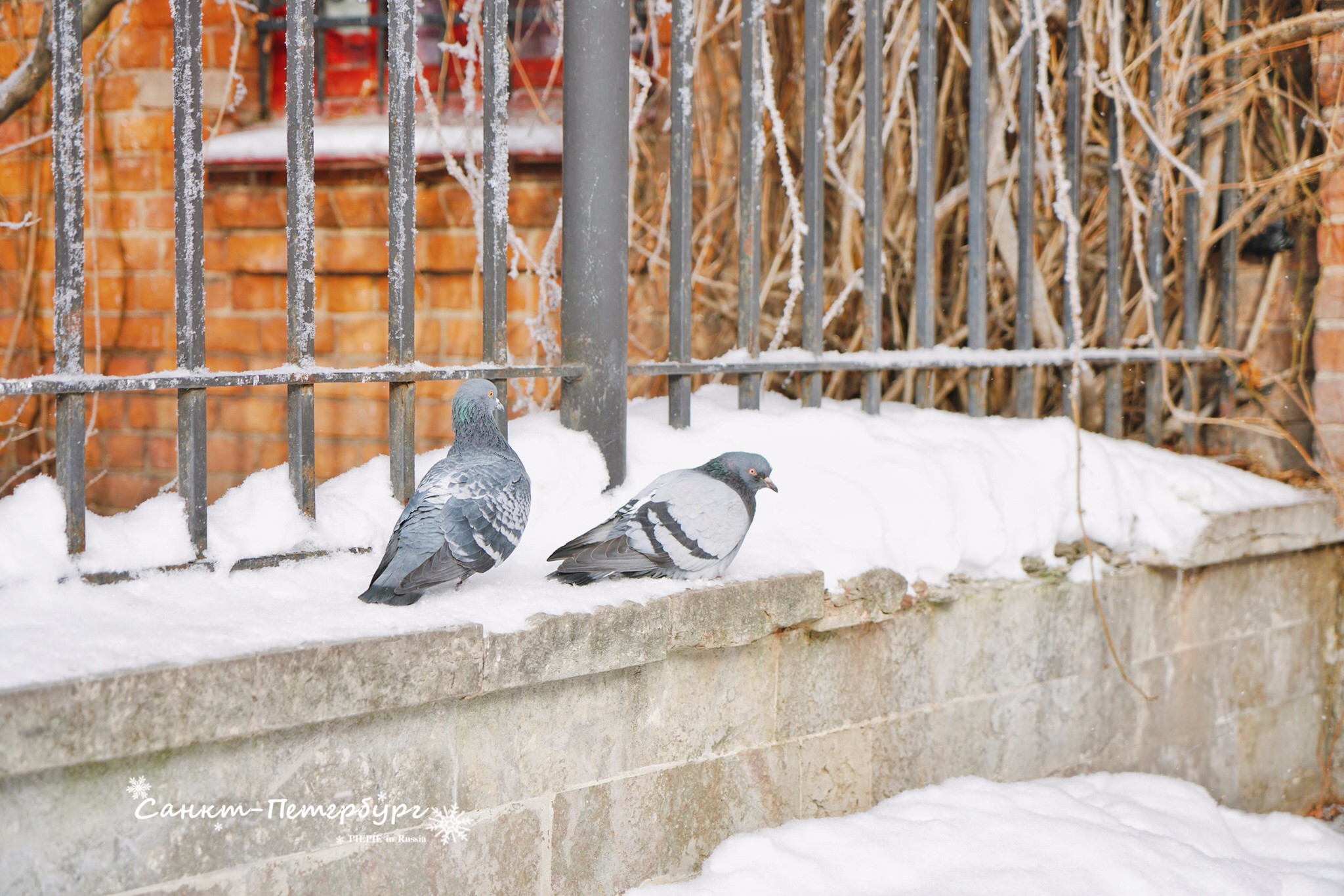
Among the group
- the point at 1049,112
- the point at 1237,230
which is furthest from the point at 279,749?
the point at 1237,230

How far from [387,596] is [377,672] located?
16cm

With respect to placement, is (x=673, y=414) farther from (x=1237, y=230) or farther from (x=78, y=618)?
(x=1237, y=230)

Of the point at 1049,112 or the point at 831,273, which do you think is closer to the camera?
the point at 1049,112

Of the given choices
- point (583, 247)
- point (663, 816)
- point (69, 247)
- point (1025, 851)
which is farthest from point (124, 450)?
point (1025, 851)

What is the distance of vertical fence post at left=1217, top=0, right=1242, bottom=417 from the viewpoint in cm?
372

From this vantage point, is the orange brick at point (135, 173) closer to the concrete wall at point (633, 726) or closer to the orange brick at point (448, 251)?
the orange brick at point (448, 251)

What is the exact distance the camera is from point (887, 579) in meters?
2.62

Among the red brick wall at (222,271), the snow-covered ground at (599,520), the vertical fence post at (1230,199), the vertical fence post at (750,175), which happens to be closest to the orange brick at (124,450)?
the red brick wall at (222,271)

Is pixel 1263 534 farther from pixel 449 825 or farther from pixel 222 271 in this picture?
pixel 222 271

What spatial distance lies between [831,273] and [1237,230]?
1.25 meters

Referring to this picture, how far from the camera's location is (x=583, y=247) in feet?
8.25

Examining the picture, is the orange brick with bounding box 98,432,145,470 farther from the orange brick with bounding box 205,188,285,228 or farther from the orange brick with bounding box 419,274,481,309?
the orange brick with bounding box 419,274,481,309

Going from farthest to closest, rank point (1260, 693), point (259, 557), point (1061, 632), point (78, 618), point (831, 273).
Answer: point (831, 273) → point (1260, 693) → point (1061, 632) → point (259, 557) → point (78, 618)

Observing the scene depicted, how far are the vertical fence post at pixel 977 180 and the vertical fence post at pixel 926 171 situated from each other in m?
0.11
